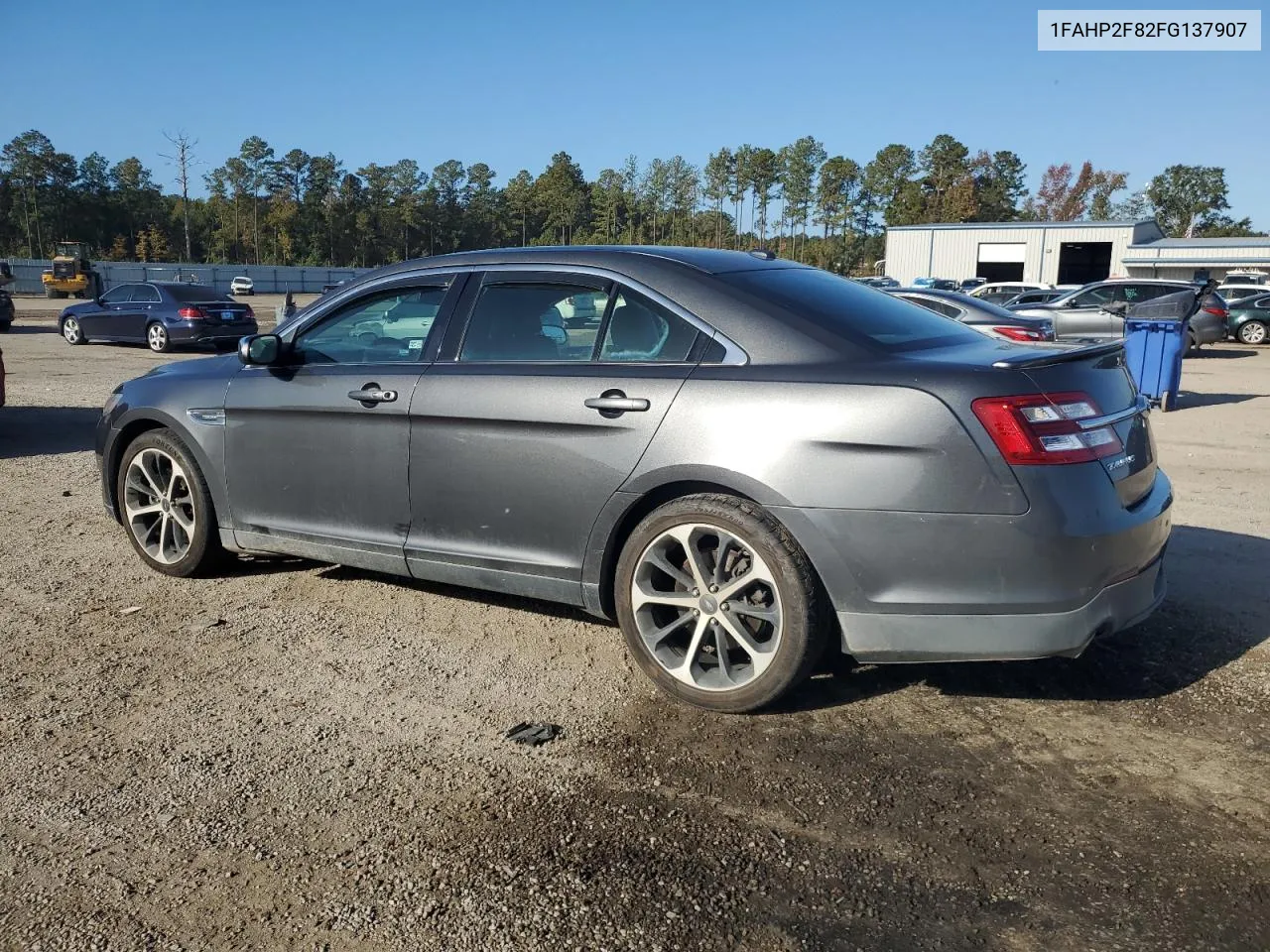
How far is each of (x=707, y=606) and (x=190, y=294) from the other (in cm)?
2013

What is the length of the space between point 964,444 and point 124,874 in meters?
2.65

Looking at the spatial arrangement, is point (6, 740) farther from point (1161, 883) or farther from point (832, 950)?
point (1161, 883)

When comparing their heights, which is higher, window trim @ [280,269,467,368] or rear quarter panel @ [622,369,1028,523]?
A: window trim @ [280,269,467,368]

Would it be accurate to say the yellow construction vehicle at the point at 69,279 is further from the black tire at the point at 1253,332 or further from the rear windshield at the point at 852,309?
the rear windshield at the point at 852,309

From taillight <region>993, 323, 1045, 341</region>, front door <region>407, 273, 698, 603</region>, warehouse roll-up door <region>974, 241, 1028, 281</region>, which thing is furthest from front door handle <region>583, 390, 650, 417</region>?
warehouse roll-up door <region>974, 241, 1028, 281</region>

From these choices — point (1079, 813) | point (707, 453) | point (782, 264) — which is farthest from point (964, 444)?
point (782, 264)

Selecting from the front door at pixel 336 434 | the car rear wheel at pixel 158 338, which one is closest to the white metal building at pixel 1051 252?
the car rear wheel at pixel 158 338

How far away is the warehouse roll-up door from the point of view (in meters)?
56.4

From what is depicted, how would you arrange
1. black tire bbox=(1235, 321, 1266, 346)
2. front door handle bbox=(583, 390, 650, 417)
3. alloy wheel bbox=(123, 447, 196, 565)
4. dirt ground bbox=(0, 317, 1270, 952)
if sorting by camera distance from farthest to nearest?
black tire bbox=(1235, 321, 1266, 346), alloy wheel bbox=(123, 447, 196, 565), front door handle bbox=(583, 390, 650, 417), dirt ground bbox=(0, 317, 1270, 952)

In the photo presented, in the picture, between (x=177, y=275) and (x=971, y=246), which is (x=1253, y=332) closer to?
(x=971, y=246)

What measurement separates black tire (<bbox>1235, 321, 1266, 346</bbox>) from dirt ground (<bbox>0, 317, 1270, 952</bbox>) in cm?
2740

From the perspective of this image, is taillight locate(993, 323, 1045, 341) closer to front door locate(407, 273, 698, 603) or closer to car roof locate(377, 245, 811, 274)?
car roof locate(377, 245, 811, 274)

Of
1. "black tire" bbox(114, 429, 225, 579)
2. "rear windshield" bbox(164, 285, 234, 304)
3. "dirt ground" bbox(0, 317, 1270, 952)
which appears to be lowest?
"dirt ground" bbox(0, 317, 1270, 952)

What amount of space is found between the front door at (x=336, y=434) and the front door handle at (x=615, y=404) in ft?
3.13
